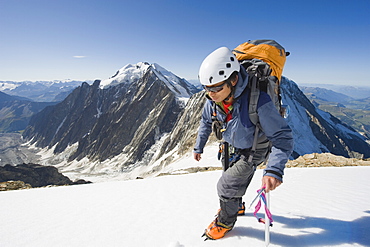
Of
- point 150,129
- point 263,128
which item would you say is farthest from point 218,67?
point 150,129

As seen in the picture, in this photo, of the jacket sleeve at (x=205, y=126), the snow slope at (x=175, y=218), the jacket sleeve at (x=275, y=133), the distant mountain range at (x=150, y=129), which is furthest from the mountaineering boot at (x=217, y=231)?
the distant mountain range at (x=150, y=129)

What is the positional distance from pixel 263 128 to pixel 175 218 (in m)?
2.65

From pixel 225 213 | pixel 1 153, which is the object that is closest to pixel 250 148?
pixel 225 213

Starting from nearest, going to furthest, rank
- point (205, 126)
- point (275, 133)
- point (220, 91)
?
point (275, 133) < point (220, 91) < point (205, 126)

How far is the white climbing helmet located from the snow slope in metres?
2.57

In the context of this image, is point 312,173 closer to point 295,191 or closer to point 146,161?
point 295,191

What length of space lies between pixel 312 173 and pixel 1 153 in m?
262

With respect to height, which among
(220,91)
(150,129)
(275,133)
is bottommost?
(275,133)

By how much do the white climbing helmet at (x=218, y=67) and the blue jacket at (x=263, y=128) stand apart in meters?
0.18

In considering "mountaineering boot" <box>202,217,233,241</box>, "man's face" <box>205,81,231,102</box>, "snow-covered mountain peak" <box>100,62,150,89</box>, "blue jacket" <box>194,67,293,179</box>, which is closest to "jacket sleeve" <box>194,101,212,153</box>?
"blue jacket" <box>194,67,293,179</box>

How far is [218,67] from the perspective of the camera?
3.04 m

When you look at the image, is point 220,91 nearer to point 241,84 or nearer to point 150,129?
point 241,84

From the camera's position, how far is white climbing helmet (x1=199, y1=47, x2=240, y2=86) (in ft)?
9.92

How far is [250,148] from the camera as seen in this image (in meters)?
3.23
